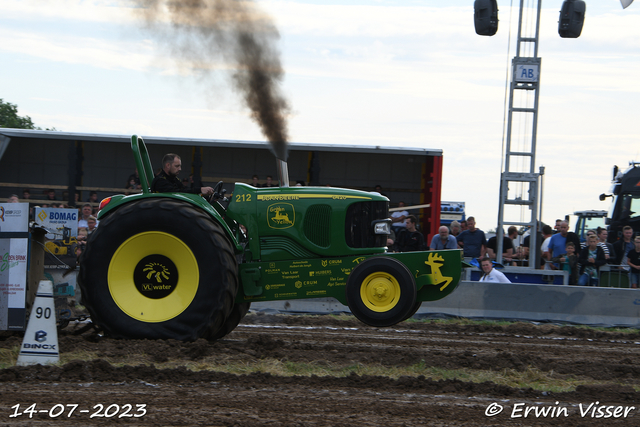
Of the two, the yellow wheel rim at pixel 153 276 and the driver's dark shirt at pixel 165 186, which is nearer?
the yellow wheel rim at pixel 153 276

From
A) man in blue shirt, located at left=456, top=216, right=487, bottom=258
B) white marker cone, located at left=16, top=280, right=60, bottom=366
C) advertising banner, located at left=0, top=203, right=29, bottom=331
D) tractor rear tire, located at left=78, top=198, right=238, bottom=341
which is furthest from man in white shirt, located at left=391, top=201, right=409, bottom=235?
white marker cone, located at left=16, top=280, right=60, bottom=366

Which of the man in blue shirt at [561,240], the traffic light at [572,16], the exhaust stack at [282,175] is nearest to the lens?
the exhaust stack at [282,175]

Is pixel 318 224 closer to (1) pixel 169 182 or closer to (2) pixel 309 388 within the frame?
(1) pixel 169 182

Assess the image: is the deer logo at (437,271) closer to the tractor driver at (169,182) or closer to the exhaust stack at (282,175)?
the exhaust stack at (282,175)

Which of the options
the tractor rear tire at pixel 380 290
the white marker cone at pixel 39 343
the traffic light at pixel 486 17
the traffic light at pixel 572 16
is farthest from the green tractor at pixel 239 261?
the traffic light at pixel 572 16

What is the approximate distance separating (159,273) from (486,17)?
7.50 metres

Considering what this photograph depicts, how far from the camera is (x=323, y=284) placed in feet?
21.7

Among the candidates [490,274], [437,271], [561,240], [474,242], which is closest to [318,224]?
[437,271]

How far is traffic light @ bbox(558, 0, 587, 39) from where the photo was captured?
36.9 feet

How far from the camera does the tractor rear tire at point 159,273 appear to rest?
6230 millimetres

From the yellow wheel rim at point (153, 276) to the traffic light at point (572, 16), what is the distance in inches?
312

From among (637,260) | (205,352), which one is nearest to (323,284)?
(205,352)

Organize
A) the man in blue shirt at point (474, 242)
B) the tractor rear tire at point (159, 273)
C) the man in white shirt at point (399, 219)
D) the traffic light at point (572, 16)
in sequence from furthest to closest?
the man in white shirt at point (399, 219)
the man in blue shirt at point (474, 242)
the traffic light at point (572, 16)
the tractor rear tire at point (159, 273)

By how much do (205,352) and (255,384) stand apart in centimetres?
96
